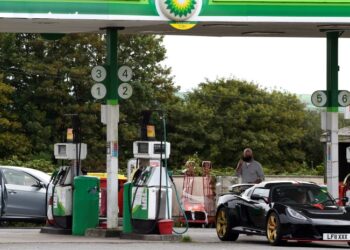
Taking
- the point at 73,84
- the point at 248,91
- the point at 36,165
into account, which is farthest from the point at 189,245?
the point at 248,91

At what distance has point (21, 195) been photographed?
29703 millimetres

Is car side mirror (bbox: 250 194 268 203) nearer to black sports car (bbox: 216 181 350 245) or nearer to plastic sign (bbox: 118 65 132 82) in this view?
black sports car (bbox: 216 181 350 245)

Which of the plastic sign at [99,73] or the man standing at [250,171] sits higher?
the plastic sign at [99,73]

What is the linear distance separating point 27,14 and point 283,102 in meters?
69.7

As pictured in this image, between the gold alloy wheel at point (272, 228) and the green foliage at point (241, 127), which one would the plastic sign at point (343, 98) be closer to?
the gold alloy wheel at point (272, 228)

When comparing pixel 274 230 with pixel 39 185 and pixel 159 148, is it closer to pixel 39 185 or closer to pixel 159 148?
pixel 159 148

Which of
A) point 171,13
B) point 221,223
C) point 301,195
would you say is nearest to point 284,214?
point 301,195

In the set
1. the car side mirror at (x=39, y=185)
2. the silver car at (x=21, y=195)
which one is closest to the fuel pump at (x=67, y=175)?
the silver car at (x=21, y=195)

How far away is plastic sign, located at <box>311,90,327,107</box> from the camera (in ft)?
82.8

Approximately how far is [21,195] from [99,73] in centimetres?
703

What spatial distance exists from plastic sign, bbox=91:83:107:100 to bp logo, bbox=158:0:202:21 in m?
2.17

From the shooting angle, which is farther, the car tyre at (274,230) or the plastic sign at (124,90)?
the plastic sign at (124,90)

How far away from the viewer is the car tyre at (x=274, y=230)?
70.0 feet

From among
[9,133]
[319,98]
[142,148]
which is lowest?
[142,148]
